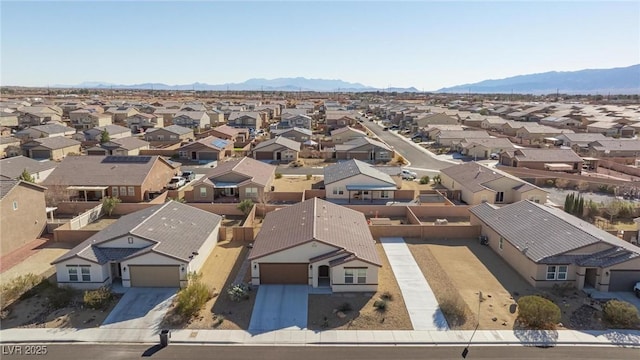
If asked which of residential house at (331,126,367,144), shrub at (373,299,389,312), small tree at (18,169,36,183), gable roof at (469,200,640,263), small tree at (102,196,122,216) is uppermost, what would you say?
residential house at (331,126,367,144)

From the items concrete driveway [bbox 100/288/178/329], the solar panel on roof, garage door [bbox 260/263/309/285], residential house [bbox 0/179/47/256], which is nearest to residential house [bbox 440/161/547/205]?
garage door [bbox 260/263/309/285]

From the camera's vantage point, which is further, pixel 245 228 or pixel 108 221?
pixel 108 221

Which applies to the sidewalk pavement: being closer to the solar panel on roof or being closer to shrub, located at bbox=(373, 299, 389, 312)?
shrub, located at bbox=(373, 299, 389, 312)

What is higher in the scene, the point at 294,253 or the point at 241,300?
the point at 294,253

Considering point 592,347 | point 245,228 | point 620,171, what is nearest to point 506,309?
point 592,347

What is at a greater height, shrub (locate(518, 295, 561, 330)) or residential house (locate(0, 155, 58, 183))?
residential house (locate(0, 155, 58, 183))

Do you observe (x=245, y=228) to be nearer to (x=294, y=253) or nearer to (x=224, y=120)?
(x=294, y=253)

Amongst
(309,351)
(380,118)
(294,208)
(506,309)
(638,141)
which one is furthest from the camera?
(380,118)

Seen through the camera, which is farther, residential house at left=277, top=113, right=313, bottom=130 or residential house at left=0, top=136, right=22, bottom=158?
residential house at left=277, top=113, right=313, bottom=130
